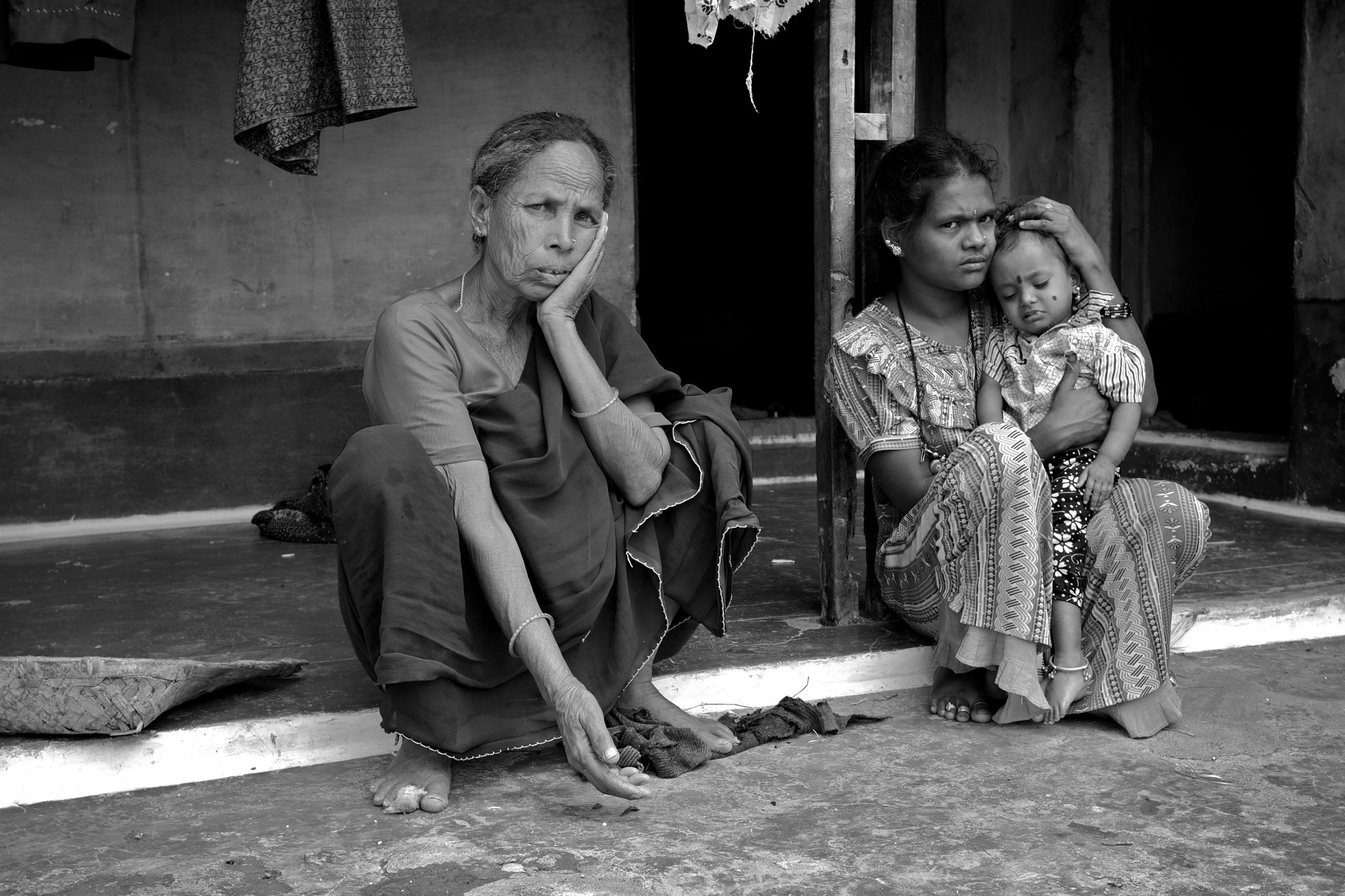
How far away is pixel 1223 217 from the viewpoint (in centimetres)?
686

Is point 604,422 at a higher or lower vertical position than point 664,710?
higher

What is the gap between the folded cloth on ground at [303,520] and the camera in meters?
4.96

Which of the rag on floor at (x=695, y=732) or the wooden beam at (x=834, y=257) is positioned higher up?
the wooden beam at (x=834, y=257)

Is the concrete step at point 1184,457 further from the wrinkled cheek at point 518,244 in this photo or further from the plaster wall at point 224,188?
the wrinkled cheek at point 518,244

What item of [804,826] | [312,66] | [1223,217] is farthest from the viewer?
[1223,217]

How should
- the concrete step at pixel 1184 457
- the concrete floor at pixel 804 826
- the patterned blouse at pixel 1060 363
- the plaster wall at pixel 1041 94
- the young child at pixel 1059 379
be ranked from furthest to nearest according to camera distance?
the plaster wall at pixel 1041 94
the concrete step at pixel 1184 457
the patterned blouse at pixel 1060 363
the young child at pixel 1059 379
the concrete floor at pixel 804 826

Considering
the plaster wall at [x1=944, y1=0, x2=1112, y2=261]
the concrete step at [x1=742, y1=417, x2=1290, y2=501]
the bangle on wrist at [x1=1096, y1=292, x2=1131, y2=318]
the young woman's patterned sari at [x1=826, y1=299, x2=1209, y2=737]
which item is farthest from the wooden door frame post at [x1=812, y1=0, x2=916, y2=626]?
the plaster wall at [x1=944, y1=0, x2=1112, y2=261]

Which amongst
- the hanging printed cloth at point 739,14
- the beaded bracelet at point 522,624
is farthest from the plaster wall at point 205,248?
the beaded bracelet at point 522,624

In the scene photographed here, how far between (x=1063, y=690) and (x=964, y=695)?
25cm

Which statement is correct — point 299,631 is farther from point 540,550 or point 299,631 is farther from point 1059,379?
point 1059,379

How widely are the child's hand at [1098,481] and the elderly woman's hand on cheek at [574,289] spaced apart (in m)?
1.28

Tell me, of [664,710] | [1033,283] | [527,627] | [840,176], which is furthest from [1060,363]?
[527,627]

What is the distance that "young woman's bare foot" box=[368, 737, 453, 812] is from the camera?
2623 millimetres

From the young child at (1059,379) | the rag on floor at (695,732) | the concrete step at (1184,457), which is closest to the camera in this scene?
the rag on floor at (695,732)
